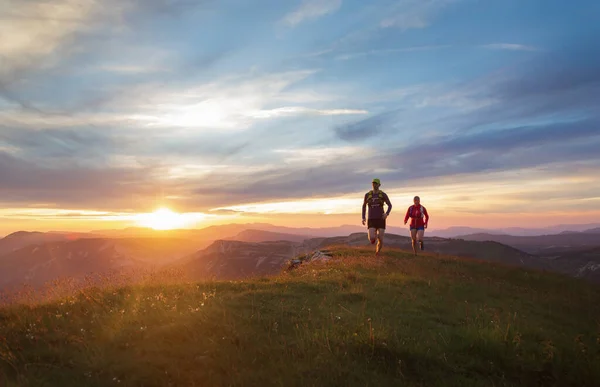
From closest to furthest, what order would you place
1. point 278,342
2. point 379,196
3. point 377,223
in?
point 278,342
point 379,196
point 377,223

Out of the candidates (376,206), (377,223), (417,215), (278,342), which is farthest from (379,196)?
(278,342)

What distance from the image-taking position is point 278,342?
20.6 feet

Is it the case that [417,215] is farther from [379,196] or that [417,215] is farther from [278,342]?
[278,342]

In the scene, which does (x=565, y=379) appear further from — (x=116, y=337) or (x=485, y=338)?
(x=116, y=337)

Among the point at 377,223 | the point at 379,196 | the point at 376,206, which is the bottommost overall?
the point at 377,223

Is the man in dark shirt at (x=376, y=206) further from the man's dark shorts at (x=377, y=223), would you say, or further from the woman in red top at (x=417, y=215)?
the woman in red top at (x=417, y=215)

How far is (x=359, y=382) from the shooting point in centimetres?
507

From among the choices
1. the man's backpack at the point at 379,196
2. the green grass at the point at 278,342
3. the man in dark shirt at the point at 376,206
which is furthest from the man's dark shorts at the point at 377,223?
the green grass at the point at 278,342

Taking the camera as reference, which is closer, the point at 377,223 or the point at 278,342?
the point at 278,342

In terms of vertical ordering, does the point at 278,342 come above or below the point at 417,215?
below

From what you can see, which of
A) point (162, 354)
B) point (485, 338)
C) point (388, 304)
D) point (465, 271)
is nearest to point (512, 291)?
point (465, 271)

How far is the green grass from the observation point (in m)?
5.18

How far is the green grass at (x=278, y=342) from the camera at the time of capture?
5184 millimetres

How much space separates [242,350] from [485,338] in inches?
191
